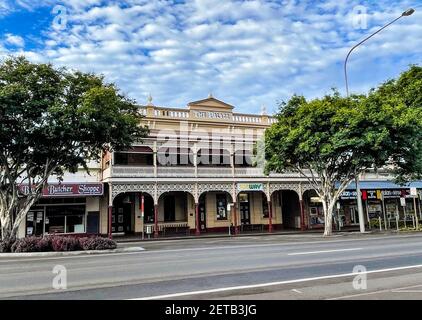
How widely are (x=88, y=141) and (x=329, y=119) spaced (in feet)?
45.7

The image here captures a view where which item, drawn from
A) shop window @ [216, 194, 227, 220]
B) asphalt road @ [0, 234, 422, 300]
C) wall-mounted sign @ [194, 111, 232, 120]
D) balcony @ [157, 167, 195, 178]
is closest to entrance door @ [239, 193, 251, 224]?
shop window @ [216, 194, 227, 220]

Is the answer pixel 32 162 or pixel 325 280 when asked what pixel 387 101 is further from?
pixel 32 162

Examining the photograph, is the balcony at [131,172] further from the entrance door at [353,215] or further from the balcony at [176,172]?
the entrance door at [353,215]

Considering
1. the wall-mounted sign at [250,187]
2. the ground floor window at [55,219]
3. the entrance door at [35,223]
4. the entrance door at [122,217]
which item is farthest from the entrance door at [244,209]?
the entrance door at [35,223]

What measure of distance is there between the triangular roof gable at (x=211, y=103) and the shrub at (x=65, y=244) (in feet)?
57.4

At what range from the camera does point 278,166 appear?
25.5 metres

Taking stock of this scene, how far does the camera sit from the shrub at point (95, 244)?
16.9 metres

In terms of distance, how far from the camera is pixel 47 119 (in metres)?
16.6

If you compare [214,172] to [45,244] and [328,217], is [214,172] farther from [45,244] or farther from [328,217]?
[45,244]

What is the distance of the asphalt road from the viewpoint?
24.1ft

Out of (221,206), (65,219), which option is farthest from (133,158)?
(221,206)

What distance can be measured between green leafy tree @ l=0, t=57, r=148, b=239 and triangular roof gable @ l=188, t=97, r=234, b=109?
12806 millimetres

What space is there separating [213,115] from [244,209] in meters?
8.67

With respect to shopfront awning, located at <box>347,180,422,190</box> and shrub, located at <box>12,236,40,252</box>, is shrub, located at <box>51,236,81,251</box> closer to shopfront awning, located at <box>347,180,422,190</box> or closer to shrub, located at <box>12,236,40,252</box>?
shrub, located at <box>12,236,40,252</box>
